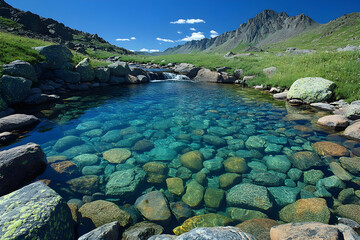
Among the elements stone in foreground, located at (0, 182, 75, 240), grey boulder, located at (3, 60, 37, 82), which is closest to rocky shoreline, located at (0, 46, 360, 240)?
stone in foreground, located at (0, 182, 75, 240)

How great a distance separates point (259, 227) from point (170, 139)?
510cm

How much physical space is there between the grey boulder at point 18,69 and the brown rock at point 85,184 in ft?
38.1

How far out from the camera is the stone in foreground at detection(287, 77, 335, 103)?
13.0 metres

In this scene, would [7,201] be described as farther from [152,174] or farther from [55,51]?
[55,51]

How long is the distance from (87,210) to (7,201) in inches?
58.8

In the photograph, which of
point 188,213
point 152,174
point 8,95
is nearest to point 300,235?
point 188,213

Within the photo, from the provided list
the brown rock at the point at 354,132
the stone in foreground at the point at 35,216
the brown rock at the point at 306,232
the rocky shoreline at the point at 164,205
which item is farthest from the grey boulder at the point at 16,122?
the brown rock at the point at 354,132

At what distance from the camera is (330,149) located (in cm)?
666

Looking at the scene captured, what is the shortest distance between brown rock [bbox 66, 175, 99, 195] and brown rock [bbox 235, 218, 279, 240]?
407 centimetres

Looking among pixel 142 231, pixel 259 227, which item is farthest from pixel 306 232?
pixel 142 231

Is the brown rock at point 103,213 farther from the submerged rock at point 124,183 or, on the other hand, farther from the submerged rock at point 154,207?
the submerged rock at point 124,183

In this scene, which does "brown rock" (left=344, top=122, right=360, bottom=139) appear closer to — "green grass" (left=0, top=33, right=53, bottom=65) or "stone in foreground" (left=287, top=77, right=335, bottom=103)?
"stone in foreground" (left=287, top=77, right=335, bottom=103)

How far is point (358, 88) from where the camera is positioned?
12547 millimetres

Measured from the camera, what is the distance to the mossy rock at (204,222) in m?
3.78
